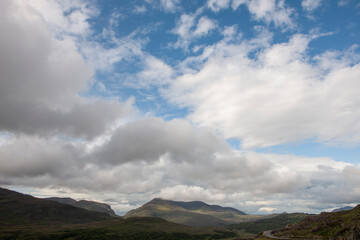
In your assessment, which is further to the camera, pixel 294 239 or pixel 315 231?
pixel 315 231

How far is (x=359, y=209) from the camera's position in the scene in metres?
177

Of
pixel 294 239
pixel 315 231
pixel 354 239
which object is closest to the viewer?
pixel 354 239

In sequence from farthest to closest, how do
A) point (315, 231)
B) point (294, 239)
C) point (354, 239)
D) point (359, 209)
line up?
point (359, 209)
point (315, 231)
point (294, 239)
point (354, 239)

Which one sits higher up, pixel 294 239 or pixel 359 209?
pixel 359 209

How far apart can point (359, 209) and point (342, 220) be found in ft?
121

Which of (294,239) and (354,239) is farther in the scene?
(294,239)

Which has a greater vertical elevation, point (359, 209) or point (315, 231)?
point (359, 209)

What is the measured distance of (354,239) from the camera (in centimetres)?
7362

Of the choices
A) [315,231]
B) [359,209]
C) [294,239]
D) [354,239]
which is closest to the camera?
[354,239]

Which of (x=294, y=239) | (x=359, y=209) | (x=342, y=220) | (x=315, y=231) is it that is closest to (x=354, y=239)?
(x=294, y=239)

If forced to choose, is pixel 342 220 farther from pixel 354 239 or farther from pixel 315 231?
pixel 354 239

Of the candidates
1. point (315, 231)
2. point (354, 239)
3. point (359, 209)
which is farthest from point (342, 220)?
point (354, 239)

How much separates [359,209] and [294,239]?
80464mm

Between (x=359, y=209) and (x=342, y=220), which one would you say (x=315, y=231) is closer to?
(x=342, y=220)
